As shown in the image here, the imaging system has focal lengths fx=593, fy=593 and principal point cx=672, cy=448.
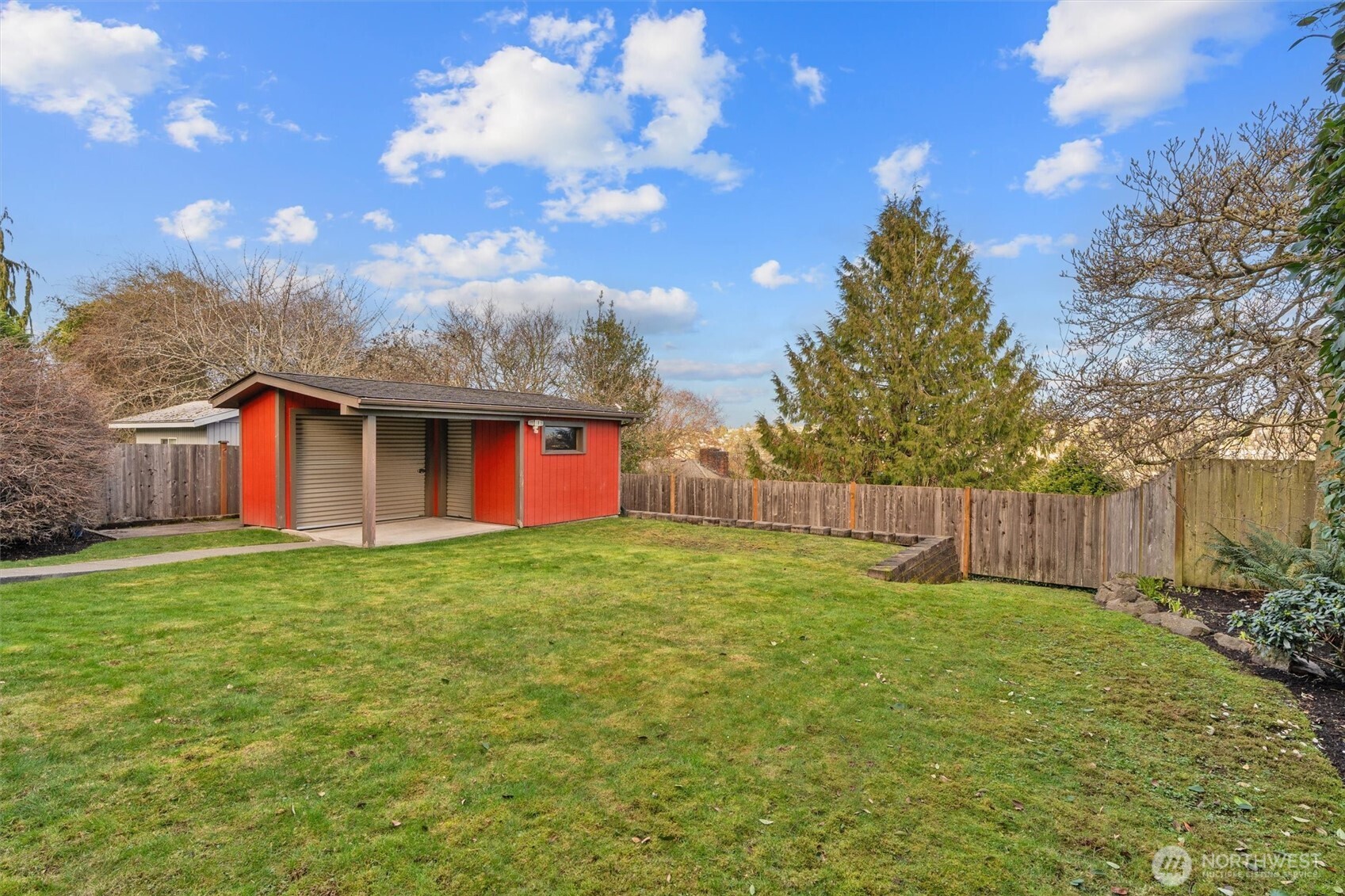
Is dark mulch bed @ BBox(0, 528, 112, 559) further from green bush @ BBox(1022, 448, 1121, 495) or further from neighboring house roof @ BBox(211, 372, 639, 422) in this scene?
green bush @ BBox(1022, 448, 1121, 495)

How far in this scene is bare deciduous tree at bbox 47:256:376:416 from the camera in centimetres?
1861

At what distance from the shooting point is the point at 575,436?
1236 cm

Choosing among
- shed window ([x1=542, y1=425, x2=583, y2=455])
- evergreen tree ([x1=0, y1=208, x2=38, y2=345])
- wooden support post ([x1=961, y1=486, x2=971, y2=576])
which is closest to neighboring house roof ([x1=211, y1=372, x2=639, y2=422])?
shed window ([x1=542, y1=425, x2=583, y2=455])

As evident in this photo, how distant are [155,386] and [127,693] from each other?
20.4 metres

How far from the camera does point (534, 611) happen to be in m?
5.38

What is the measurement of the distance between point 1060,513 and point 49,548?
14471 mm

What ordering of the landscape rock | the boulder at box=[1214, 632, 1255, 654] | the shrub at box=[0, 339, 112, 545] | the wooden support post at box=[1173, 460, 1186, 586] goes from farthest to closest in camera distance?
the shrub at box=[0, 339, 112, 545] < the wooden support post at box=[1173, 460, 1186, 586] < the boulder at box=[1214, 632, 1255, 654] < the landscape rock

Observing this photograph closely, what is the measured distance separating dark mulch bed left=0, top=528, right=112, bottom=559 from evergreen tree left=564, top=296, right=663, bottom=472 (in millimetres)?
13745

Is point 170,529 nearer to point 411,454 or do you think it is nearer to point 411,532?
point 411,454

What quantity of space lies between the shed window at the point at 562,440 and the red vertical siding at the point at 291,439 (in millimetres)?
3599

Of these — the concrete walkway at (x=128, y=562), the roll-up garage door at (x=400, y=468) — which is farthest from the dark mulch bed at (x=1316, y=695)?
the roll-up garage door at (x=400, y=468)

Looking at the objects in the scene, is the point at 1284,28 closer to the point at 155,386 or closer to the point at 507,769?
the point at 507,769

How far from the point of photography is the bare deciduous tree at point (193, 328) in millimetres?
18609

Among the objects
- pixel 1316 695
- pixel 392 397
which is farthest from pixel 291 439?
pixel 1316 695
